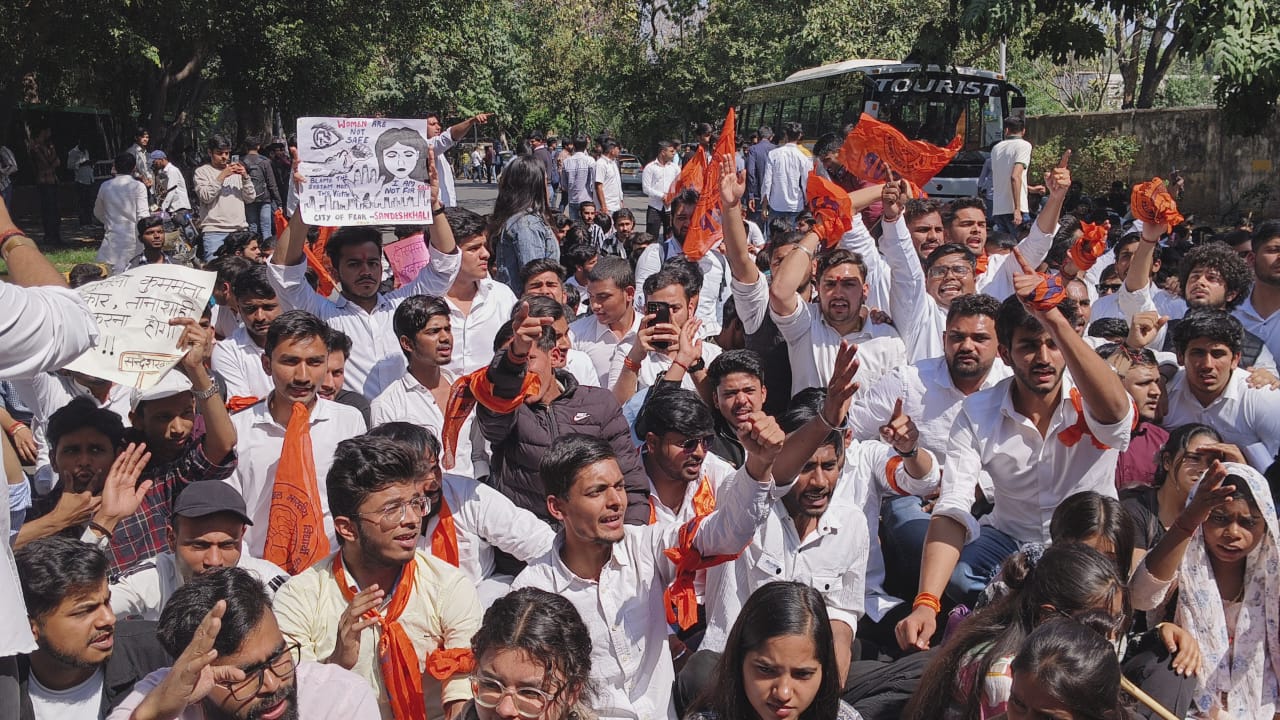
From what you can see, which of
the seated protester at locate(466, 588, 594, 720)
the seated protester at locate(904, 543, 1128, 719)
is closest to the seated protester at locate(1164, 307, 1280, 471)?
the seated protester at locate(904, 543, 1128, 719)

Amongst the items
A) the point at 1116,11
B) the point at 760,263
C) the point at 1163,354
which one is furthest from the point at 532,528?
the point at 1116,11

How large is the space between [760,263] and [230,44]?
62.0ft

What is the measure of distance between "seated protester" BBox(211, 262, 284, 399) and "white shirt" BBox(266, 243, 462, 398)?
0.24 ft

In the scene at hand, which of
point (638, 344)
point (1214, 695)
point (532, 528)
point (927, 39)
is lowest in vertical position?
point (1214, 695)

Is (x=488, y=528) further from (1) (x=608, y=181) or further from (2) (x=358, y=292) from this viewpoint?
(1) (x=608, y=181)

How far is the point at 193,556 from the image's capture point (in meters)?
3.80

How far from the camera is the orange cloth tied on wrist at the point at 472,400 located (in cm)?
425

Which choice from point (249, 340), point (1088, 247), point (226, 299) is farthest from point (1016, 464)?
point (226, 299)

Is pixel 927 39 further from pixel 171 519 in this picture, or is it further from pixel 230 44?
pixel 230 44

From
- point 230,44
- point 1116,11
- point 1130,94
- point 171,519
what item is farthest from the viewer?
point 1130,94

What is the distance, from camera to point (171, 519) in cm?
397

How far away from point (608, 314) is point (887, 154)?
1895 millimetres

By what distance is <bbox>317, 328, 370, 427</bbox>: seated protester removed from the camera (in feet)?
16.3

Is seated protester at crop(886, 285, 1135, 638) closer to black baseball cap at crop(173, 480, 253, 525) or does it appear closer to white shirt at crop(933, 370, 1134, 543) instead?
white shirt at crop(933, 370, 1134, 543)
